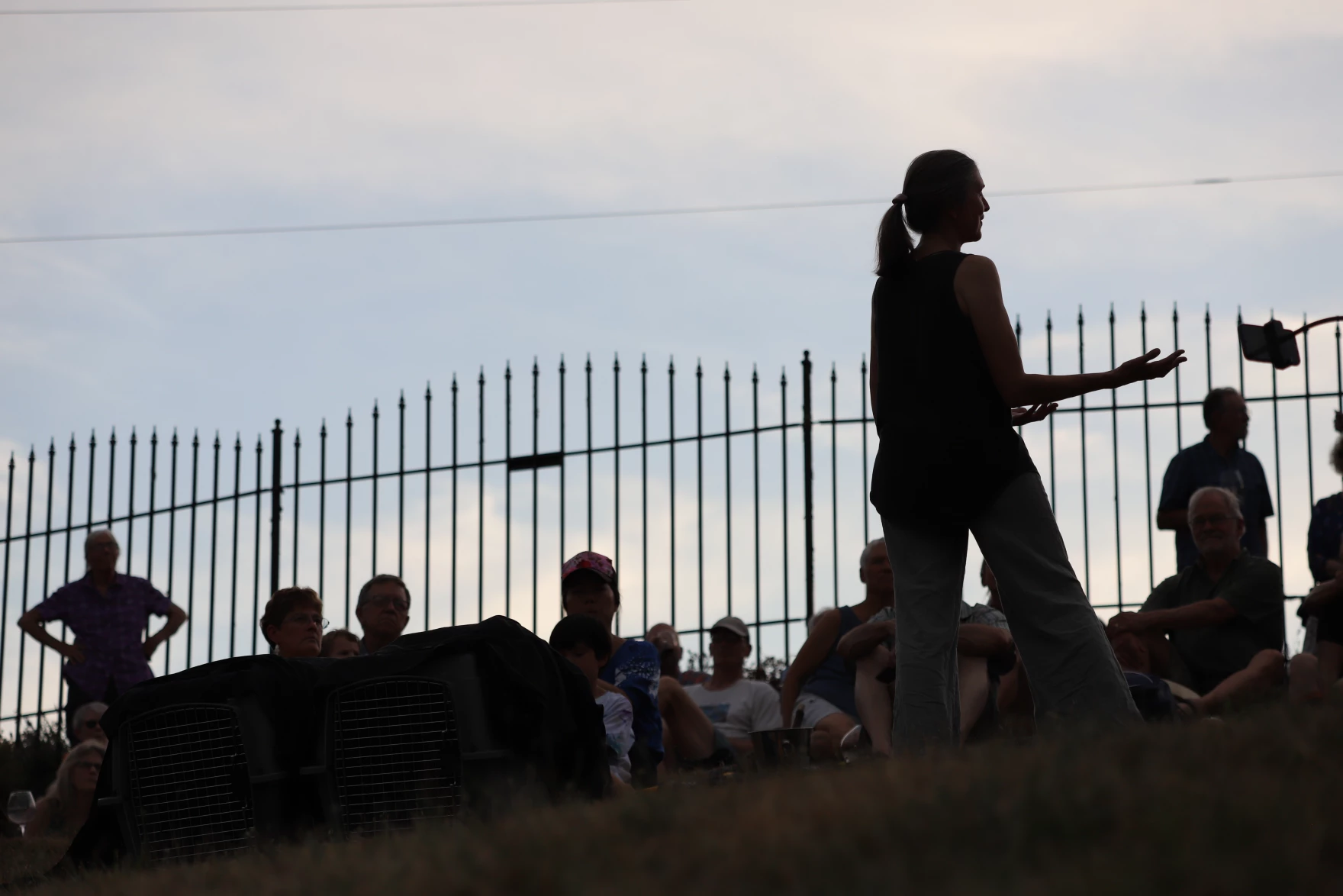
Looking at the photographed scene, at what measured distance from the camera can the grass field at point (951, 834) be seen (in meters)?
2.39

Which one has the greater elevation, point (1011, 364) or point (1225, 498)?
point (1011, 364)

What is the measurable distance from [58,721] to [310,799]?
25.1ft

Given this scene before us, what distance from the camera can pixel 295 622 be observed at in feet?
20.5

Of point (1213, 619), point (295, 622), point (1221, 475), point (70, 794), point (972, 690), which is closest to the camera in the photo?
point (295, 622)

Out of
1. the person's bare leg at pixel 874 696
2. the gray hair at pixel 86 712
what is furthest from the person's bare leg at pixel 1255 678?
the gray hair at pixel 86 712

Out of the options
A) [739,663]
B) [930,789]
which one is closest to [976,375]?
[930,789]

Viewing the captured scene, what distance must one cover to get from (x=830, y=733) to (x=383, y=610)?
213cm

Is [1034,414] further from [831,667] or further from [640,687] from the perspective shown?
[831,667]

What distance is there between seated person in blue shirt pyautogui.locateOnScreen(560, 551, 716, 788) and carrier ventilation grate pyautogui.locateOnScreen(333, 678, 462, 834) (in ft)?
2.59

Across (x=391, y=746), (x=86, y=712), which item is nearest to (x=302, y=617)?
(x=391, y=746)

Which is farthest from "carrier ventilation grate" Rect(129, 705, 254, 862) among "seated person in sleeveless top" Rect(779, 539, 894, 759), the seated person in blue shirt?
"seated person in sleeveless top" Rect(779, 539, 894, 759)

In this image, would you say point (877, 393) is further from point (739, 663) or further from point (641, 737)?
point (739, 663)

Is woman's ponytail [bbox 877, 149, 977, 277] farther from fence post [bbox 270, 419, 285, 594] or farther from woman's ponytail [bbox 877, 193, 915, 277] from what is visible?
fence post [bbox 270, 419, 285, 594]

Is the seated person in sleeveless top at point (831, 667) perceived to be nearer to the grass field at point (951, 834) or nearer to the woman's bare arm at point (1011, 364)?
the woman's bare arm at point (1011, 364)
